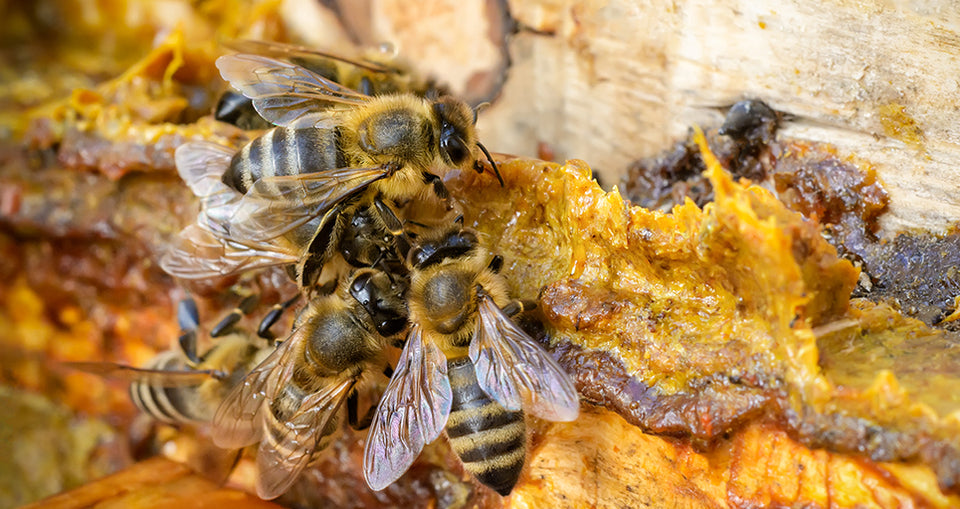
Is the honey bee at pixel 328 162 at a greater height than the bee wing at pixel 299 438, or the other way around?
the honey bee at pixel 328 162

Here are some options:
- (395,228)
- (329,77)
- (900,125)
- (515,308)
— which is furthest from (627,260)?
(329,77)

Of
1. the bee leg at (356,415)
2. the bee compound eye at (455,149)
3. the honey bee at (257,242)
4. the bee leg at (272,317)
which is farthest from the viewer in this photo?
the bee leg at (272,317)

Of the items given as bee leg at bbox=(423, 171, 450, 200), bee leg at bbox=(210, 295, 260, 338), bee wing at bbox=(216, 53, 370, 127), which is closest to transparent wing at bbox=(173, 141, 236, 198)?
bee wing at bbox=(216, 53, 370, 127)

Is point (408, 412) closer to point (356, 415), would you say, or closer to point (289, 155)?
point (356, 415)

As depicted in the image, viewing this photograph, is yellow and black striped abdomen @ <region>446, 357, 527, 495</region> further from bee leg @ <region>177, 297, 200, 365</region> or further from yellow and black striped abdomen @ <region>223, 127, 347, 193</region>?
bee leg @ <region>177, 297, 200, 365</region>

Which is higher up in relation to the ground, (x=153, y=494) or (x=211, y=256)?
(x=211, y=256)

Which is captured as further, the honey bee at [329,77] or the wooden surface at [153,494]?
the honey bee at [329,77]

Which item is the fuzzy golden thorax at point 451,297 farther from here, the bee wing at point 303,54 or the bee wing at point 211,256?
the bee wing at point 303,54

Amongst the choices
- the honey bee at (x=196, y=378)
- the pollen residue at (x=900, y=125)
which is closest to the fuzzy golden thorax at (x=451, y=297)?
the honey bee at (x=196, y=378)
